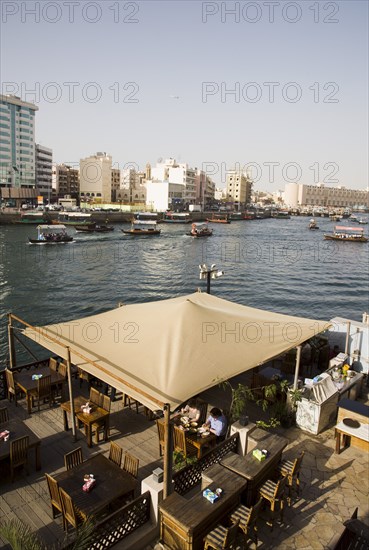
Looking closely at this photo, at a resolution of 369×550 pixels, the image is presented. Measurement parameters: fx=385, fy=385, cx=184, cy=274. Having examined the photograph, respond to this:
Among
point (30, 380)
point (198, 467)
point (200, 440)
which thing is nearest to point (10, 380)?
point (30, 380)

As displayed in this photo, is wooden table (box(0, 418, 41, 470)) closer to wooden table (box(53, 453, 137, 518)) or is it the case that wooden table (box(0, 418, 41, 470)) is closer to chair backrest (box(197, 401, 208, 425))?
wooden table (box(53, 453, 137, 518))

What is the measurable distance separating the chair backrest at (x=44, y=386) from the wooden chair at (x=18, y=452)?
2269 mm

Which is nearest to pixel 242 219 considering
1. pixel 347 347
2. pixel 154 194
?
pixel 154 194

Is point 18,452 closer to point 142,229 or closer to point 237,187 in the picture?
point 142,229

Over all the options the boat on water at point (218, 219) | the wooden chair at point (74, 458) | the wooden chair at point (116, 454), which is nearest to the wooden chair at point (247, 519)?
the wooden chair at point (116, 454)

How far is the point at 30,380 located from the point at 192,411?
412 cm

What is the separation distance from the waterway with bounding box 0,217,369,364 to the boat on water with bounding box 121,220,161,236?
2.98 metres

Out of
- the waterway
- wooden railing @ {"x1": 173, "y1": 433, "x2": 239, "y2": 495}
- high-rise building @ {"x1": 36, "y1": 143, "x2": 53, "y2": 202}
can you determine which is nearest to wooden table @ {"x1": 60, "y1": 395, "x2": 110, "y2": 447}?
wooden railing @ {"x1": 173, "y1": 433, "x2": 239, "y2": 495}

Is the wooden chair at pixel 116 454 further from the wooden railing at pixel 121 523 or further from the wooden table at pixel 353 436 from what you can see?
the wooden table at pixel 353 436

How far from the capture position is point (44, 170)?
A: 411ft

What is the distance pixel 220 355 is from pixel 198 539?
3.12m

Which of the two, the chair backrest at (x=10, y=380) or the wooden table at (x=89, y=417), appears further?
the chair backrest at (x=10, y=380)

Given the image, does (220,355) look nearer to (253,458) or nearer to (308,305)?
(253,458)

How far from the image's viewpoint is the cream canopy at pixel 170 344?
6.58m
